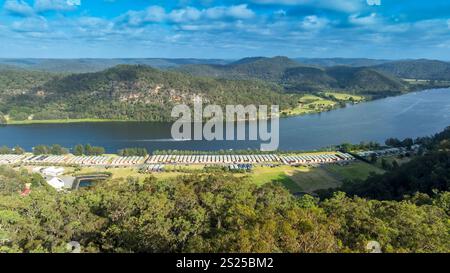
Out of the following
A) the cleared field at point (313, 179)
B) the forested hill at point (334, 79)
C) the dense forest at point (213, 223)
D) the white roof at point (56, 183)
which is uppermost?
the forested hill at point (334, 79)

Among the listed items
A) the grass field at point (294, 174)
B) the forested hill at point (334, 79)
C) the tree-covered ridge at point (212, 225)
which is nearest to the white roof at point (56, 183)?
the grass field at point (294, 174)

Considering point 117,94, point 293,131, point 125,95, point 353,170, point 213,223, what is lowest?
point 353,170

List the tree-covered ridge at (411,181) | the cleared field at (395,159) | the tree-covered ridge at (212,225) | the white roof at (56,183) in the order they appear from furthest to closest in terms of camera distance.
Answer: the cleared field at (395,159), the white roof at (56,183), the tree-covered ridge at (411,181), the tree-covered ridge at (212,225)

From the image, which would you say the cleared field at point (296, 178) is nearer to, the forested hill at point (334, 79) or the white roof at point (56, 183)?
the white roof at point (56, 183)

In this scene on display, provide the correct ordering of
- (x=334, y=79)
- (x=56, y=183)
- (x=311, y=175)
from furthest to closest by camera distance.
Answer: (x=334, y=79) < (x=311, y=175) < (x=56, y=183)

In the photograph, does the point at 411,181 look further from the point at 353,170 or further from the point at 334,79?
the point at 334,79

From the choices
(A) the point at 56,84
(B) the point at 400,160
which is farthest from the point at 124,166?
(A) the point at 56,84

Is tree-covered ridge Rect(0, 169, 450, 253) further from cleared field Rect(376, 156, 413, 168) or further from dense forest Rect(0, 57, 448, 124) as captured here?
dense forest Rect(0, 57, 448, 124)

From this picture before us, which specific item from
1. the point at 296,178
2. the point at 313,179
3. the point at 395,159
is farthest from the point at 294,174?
the point at 395,159
